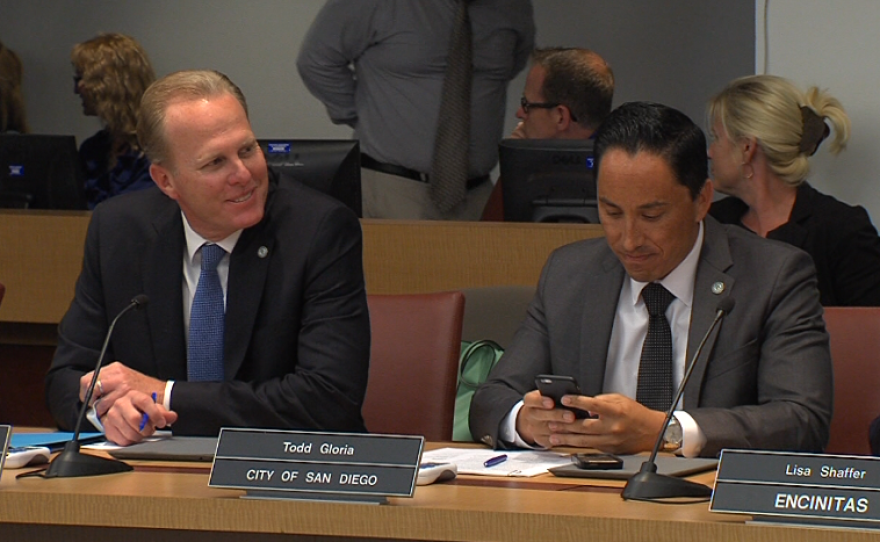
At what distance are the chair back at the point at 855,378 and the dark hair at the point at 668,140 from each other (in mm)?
390

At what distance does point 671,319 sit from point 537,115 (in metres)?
2.46

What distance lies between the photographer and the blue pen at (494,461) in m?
1.98

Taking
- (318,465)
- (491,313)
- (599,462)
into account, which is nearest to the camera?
(318,465)

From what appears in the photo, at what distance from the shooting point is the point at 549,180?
373 cm

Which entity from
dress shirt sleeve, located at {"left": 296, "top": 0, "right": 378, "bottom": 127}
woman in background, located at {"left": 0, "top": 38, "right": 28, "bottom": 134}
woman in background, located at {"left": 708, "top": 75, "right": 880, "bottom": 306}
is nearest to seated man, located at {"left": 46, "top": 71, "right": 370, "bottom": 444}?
woman in background, located at {"left": 708, "top": 75, "right": 880, "bottom": 306}

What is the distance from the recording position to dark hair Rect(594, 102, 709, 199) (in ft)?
7.72

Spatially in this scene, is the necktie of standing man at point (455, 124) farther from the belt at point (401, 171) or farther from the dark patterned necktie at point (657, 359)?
the dark patterned necktie at point (657, 359)

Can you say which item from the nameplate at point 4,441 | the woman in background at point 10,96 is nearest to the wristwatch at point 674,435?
the nameplate at point 4,441

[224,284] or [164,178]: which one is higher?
[164,178]

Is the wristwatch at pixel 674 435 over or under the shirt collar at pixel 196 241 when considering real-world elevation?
under

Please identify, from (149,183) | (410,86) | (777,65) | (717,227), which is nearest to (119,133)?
(149,183)

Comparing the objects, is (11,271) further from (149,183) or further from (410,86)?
(410,86)

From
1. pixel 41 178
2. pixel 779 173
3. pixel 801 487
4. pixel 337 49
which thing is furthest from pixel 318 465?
pixel 337 49

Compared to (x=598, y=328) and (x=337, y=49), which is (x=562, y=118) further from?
(x=598, y=328)
